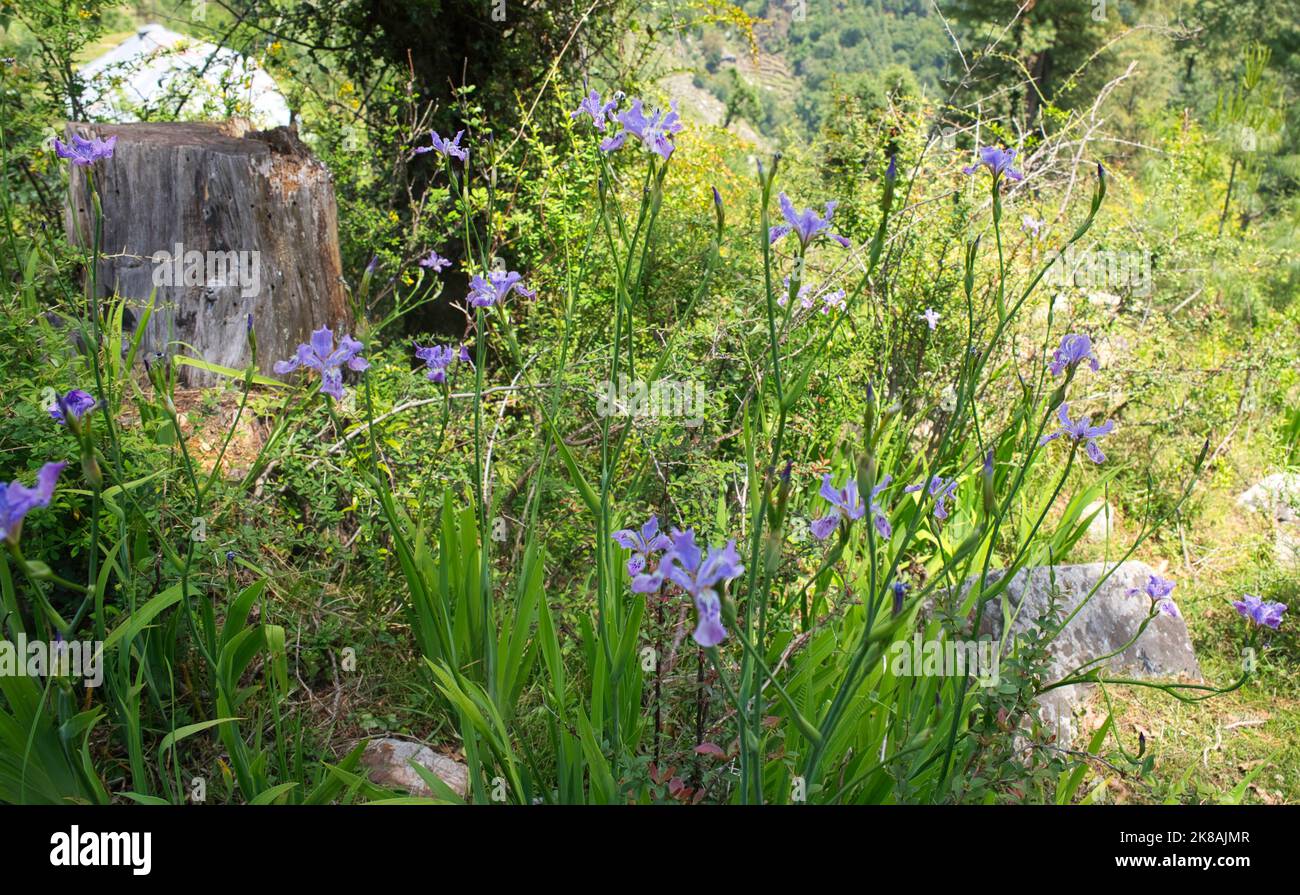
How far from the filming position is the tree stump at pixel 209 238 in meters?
2.76

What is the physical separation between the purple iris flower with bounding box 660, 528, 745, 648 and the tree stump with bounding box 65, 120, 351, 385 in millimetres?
2087

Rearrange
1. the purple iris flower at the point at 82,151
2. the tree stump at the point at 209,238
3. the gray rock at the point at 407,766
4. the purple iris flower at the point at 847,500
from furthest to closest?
1. the tree stump at the point at 209,238
2. the gray rock at the point at 407,766
3. the purple iris flower at the point at 82,151
4. the purple iris flower at the point at 847,500

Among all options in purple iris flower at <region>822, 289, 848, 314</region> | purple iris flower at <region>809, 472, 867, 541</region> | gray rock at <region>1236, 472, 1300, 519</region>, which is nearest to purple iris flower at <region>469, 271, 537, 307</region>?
purple iris flower at <region>809, 472, 867, 541</region>

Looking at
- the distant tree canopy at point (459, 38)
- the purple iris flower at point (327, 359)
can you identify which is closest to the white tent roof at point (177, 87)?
the distant tree canopy at point (459, 38)

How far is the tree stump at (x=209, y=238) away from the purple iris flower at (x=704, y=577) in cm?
209

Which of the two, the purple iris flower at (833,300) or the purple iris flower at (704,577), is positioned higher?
the purple iris flower at (833,300)

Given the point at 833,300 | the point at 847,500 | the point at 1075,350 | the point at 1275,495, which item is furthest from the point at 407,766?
the point at 1275,495

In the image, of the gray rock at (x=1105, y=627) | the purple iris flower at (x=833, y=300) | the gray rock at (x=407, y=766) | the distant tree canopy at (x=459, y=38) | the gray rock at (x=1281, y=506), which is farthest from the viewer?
the distant tree canopy at (x=459, y=38)

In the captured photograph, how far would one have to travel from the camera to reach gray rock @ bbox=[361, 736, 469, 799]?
1.77 metres

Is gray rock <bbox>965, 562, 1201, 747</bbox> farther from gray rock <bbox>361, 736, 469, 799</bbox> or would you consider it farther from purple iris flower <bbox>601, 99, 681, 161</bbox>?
purple iris flower <bbox>601, 99, 681, 161</bbox>

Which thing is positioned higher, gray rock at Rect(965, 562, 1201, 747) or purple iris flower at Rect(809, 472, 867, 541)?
purple iris flower at Rect(809, 472, 867, 541)

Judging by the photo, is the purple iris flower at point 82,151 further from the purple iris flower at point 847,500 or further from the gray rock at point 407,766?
the purple iris flower at point 847,500
